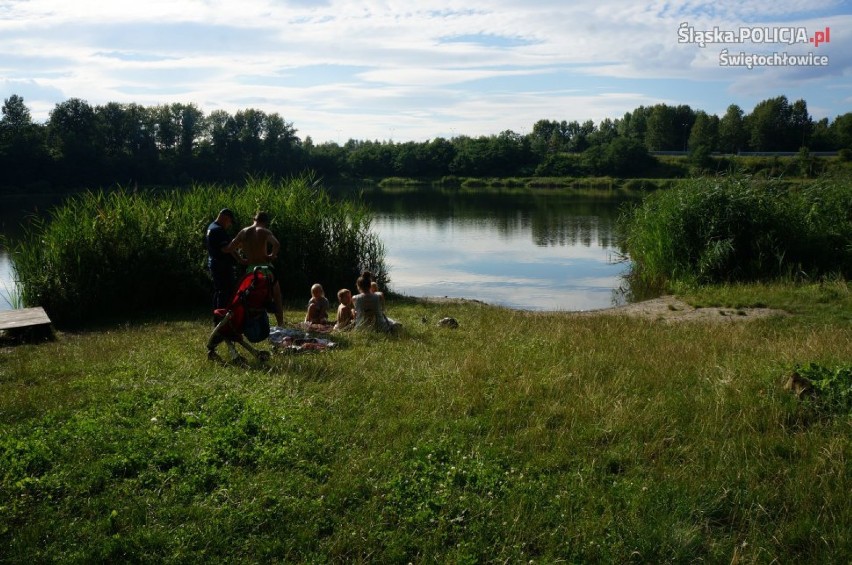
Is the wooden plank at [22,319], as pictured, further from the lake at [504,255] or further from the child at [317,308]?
the lake at [504,255]

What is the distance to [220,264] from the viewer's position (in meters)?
10.1

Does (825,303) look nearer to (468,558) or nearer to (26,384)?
(468,558)

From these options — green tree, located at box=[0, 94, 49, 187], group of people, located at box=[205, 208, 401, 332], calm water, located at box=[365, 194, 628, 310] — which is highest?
green tree, located at box=[0, 94, 49, 187]

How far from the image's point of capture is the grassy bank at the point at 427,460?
13.6ft

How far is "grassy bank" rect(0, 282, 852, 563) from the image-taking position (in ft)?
13.6

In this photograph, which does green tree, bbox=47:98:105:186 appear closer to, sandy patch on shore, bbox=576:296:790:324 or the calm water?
the calm water

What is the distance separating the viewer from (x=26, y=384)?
23.2 ft

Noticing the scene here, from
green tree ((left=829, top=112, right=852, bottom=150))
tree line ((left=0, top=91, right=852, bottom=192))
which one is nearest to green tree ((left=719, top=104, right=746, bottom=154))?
tree line ((left=0, top=91, right=852, bottom=192))

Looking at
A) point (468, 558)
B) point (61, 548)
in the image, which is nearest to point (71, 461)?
point (61, 548)

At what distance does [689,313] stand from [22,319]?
11.7 meters

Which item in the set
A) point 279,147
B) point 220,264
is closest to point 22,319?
point 220,264

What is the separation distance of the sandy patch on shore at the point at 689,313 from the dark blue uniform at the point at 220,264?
730 cm

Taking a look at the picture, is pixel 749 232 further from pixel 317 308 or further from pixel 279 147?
pixel 279 147

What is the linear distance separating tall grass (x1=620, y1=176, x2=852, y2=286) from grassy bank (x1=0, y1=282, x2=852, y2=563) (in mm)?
9615
